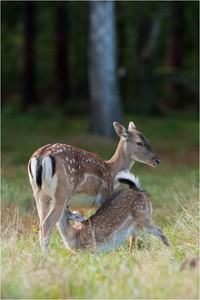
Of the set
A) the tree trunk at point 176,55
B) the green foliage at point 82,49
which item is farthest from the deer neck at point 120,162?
the tree trunk at point 176,55

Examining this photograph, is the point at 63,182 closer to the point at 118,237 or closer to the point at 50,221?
the point at 50,221

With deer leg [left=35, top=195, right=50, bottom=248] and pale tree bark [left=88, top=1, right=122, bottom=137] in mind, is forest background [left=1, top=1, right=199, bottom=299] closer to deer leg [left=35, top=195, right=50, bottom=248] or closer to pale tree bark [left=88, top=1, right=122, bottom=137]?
pale tree bark [left=88, top=1, right=122, bottom=137]

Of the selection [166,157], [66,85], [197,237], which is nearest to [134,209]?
[197,237]

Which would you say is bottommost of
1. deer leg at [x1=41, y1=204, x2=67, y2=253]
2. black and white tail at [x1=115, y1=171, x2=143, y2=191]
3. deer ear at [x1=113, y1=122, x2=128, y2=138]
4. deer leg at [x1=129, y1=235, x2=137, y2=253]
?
deer leg at [x1=129, y1=235, x2=137, y2=253]

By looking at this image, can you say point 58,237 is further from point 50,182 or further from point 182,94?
point 182,94

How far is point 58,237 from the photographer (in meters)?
8.95

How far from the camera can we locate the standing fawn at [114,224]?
8.18 meters

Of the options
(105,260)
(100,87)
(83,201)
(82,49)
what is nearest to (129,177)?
(83,201)

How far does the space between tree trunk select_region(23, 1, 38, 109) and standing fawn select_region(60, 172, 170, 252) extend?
18.6 metres

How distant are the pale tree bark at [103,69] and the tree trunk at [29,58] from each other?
7131 mm

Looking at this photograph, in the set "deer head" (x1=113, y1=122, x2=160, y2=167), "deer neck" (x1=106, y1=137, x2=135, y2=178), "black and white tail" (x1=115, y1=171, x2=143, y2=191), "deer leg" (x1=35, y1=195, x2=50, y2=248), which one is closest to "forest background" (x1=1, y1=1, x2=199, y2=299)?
"deer leg" (x1=35, y1=195, x2=50, y2=248)

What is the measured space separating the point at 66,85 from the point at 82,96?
249 cm

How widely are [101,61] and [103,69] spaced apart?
0.20m

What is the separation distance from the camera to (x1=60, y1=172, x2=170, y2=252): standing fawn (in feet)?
26.8
